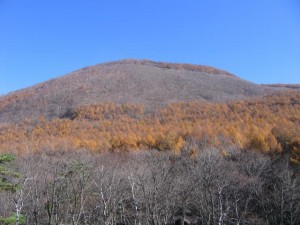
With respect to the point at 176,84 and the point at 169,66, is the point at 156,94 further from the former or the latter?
the point at 169,66

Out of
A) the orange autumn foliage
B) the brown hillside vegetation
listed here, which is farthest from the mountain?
the orange autumn foliage

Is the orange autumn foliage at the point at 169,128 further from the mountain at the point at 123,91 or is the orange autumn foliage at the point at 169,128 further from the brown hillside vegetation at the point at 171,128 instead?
the mountain at the point at 123,91

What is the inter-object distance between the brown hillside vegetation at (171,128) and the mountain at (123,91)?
5591 mm

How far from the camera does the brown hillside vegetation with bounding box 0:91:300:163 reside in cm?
4334

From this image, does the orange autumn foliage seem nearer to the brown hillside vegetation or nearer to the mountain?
the brown hillside vegetation

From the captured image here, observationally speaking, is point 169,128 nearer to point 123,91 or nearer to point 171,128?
point 171,128

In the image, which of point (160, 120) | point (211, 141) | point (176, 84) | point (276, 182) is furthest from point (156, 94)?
point (276, 182)

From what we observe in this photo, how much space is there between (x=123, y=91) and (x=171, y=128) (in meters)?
32.4

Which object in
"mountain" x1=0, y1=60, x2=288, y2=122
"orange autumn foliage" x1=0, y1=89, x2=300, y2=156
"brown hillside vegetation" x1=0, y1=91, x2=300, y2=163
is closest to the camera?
"brown hillside vegetation" x1=0, y1=91, x2=300, y2=163

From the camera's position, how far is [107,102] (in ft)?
248

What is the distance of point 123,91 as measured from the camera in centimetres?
8475

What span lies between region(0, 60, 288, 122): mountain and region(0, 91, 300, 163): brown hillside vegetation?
5.59 metres

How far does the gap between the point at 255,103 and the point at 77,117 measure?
35.7m

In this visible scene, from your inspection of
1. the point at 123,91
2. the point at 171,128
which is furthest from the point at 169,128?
the point at 123,91
